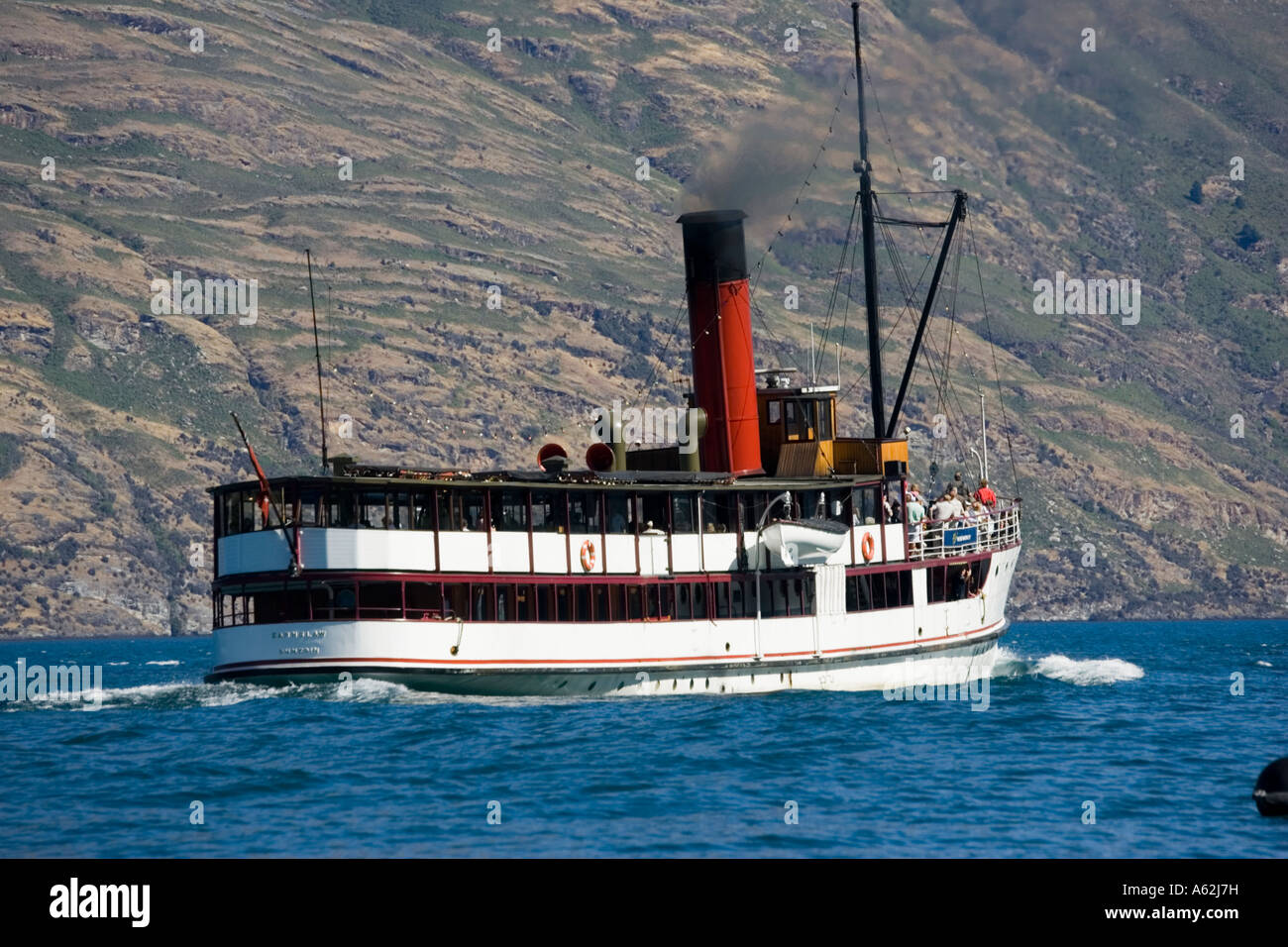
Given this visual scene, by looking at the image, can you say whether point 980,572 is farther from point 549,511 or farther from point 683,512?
point 549,511

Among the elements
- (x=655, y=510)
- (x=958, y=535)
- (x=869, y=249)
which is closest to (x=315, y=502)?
(x=655, y=510)

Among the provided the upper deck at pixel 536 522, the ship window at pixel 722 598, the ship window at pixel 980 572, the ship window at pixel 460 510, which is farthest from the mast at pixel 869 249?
the ship window at pixel 460 510

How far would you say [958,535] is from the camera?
59.9m

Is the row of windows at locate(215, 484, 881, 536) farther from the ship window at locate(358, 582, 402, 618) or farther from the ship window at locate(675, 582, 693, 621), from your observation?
the ship window at locate(675, 582, 693, 621)

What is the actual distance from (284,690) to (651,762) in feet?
45.3

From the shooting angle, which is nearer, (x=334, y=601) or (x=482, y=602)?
(x=334, y=601)

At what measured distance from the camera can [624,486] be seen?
50.5 meters

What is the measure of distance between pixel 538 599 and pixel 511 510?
2.40 m

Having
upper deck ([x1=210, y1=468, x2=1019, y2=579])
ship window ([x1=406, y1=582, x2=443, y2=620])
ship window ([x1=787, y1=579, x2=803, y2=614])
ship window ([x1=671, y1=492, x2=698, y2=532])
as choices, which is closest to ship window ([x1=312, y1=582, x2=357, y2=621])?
upper deck ([x1=210, y1=468, x2=1019, y2=579])

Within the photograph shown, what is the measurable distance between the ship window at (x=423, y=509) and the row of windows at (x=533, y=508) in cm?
2

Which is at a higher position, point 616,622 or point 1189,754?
point 616,622

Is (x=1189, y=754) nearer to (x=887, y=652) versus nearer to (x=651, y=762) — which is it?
(x=651, y=762)

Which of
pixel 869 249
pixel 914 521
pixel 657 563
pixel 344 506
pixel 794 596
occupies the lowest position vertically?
pixel 794 596
